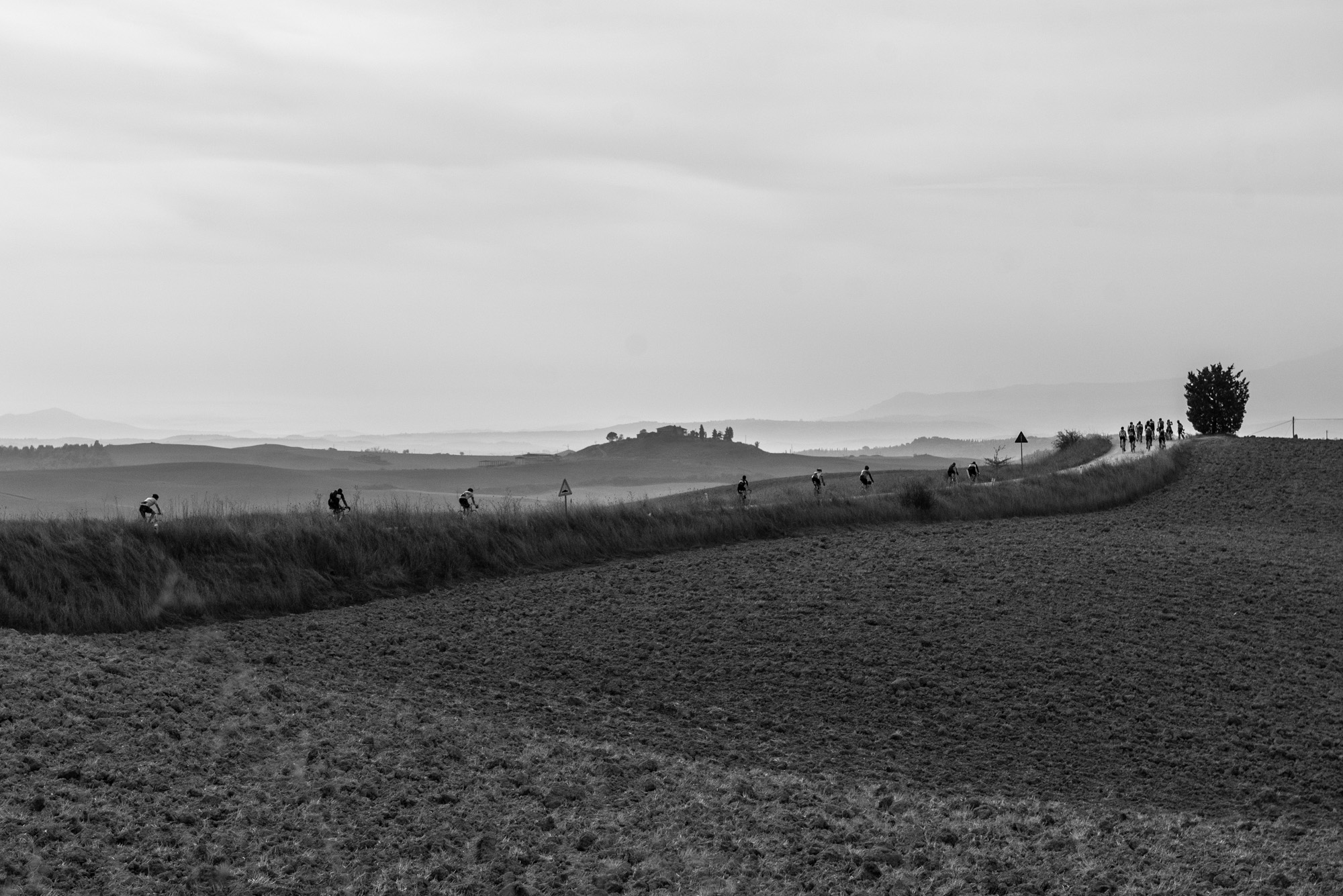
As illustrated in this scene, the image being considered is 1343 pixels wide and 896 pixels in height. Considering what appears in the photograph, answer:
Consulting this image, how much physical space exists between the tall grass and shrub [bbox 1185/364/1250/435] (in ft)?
114

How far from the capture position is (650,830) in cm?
680

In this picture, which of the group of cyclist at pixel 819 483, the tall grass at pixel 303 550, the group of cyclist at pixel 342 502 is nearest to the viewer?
the tall grass at pixel 303 550

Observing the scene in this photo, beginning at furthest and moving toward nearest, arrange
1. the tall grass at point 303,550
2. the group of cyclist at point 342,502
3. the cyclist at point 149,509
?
the group of cyclist at point 342,502 < the cyclist at point 149,509 < the tall grass at point 303,550

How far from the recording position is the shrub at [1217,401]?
163ft

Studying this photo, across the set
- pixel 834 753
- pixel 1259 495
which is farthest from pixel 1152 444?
pixel 834 753

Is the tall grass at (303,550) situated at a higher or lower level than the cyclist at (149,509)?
lower

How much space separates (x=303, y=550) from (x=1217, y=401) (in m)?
45.7

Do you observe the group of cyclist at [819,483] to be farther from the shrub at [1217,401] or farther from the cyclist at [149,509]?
the shrub at [1217,401]

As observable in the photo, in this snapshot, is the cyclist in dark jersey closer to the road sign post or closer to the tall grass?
the tall grass

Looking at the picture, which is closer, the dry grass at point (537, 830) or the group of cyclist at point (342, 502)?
the dry grass at point (537, 830)

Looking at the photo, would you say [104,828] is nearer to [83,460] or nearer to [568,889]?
[568,889]

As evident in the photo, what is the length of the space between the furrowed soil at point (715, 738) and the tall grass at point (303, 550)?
904mm

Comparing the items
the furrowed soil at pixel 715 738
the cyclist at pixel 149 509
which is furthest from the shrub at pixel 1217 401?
the cyclist at pixel 149 509

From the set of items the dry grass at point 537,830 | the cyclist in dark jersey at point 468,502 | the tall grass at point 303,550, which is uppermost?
the cyclist in dark jersey at point 468,502
